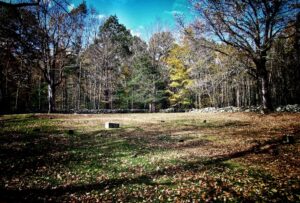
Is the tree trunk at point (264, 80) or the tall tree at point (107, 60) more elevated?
the tall tree at point (107, 60)

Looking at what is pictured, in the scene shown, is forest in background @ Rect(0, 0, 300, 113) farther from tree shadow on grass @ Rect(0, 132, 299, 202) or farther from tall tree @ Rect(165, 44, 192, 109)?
tree shadow on grass @ Rect(0, 132, 299, 202)

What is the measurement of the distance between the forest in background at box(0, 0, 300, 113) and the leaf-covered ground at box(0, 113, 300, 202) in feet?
30.8

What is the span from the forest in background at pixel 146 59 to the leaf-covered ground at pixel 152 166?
940 centimetres

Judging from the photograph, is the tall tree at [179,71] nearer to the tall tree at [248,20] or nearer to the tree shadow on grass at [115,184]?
the tall tree at [248,20]

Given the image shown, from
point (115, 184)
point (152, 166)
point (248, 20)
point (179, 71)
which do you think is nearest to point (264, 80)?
point (248, 20)

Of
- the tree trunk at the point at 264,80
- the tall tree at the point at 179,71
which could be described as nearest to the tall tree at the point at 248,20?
the tree trunk at the point at 264,80

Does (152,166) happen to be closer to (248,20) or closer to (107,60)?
(248,20)

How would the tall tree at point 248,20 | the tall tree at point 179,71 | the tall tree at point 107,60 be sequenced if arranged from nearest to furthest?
1. the tall tree at point 248,20
2. the tall tree at point 107,60
3. the tall tree at point 179,71

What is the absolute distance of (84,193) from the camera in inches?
293

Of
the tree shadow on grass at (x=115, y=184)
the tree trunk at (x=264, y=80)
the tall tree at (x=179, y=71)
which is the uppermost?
the tall tree at (x=179, y=71)

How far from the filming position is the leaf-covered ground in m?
7.13

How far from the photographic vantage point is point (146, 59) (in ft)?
149

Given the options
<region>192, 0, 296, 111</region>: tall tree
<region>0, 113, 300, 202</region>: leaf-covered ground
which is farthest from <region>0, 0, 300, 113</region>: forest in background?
<region>0, 113, 300, 202</region>: leaf-covered ground

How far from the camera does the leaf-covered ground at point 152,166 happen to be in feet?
23.4
